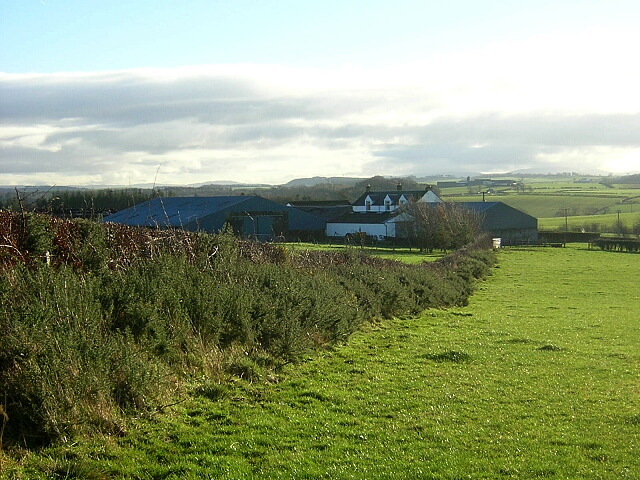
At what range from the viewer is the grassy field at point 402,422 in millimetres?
6496

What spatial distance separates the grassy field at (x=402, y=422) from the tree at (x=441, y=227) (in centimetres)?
4783

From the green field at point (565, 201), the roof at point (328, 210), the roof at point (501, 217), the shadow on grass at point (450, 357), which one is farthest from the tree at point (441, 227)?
the green field at point (565, 201)

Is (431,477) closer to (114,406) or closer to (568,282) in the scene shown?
(114,406)

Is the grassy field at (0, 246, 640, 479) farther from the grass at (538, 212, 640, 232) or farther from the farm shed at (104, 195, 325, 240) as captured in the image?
the grass at (538, 212, 640, 232)

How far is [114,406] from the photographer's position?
Answer: 7.23m

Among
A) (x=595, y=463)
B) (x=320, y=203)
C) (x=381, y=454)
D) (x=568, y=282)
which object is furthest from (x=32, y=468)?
(x=320, y=203)

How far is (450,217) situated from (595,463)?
193 ft

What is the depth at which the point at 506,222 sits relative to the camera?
84.5 m

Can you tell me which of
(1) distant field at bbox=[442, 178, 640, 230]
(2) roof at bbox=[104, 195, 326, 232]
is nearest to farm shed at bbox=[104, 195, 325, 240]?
(2) roof at bbox=[104, 195, 326, 232]

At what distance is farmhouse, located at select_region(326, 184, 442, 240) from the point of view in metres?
81.4

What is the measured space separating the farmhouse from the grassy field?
63.2m

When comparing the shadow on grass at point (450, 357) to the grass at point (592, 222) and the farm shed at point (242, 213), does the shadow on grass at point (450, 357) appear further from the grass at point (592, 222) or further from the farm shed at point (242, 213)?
the grass at point (592, 222)

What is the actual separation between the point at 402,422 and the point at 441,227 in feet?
184

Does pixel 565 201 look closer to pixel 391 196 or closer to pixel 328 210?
pixel 391 196
